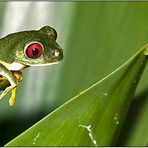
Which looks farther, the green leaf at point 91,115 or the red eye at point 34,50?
the red eye at point 34,50

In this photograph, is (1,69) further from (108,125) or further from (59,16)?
(108,125)

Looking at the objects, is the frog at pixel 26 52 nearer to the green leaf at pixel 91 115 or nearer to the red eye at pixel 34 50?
the red eye at pixel 34 50

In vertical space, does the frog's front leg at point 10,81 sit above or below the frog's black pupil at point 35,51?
below

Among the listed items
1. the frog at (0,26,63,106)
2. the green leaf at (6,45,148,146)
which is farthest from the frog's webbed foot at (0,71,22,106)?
the green leaf at (6,45,148,146)

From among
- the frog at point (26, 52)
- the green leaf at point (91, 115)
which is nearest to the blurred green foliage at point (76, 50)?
the frog at point (26, 52)

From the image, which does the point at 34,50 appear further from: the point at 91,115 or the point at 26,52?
the point at 91,115
